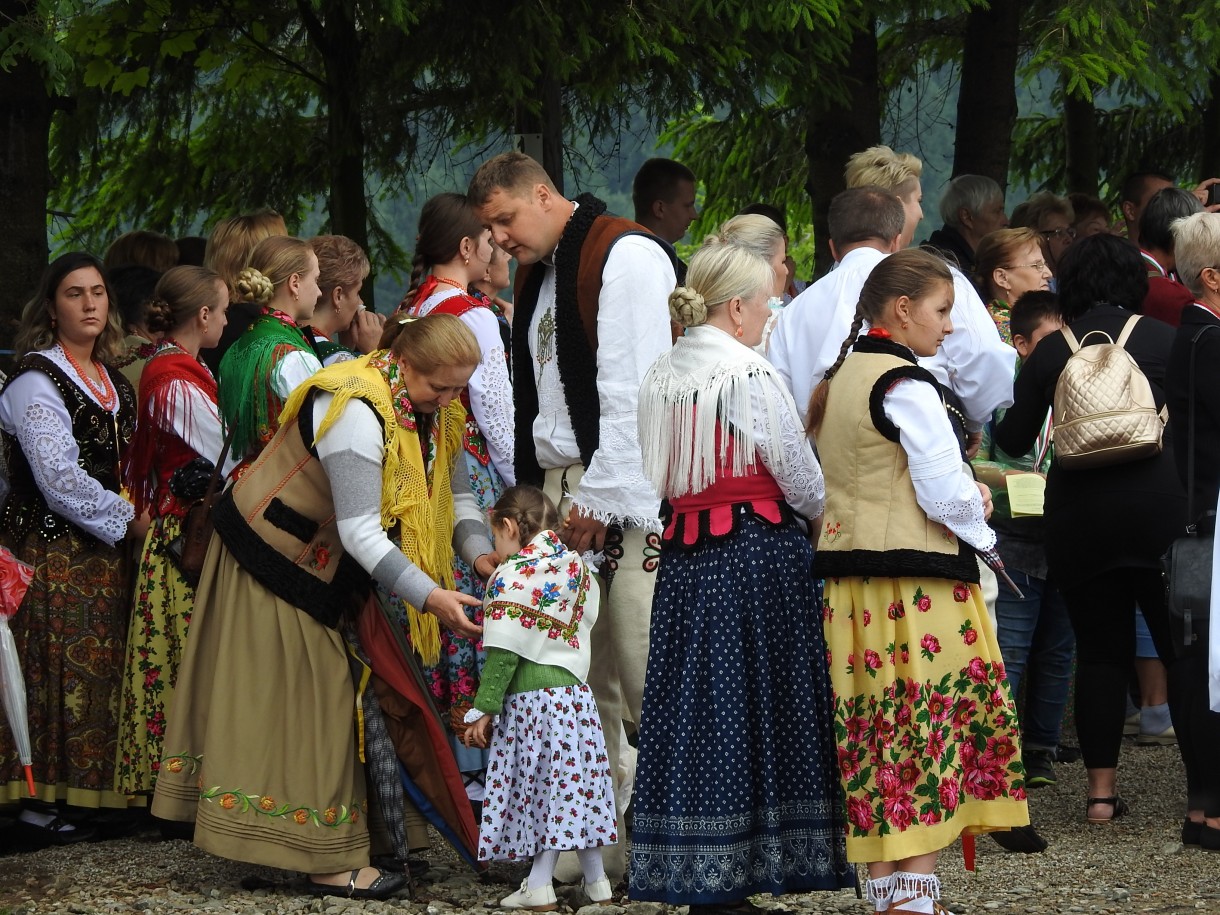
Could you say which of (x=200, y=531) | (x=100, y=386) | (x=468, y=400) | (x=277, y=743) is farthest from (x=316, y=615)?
(x=100, y=386)

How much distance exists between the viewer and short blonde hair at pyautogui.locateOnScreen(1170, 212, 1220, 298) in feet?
19.0

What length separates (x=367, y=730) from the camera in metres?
5.39

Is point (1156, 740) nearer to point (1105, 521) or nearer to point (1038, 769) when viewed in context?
point (1038, 769)

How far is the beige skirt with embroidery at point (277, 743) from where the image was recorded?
5.22 meters

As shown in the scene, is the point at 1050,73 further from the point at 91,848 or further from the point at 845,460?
the point at 91,848

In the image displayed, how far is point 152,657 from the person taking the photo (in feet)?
20.6

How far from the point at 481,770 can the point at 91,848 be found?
1.41 metres

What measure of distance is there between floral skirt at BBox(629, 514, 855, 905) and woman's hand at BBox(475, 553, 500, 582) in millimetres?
745

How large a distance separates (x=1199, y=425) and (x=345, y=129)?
205 inches

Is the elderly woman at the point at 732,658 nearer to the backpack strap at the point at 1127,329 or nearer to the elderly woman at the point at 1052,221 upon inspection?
the backpack strap at the point at 1127,329

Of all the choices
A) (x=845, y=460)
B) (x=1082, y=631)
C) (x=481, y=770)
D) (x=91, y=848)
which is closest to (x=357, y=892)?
(x=481, y=770)

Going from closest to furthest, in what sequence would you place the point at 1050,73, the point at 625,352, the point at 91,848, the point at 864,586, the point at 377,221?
the point at 864,586 < the point at 625,352 < the point at 91,848 < the point at 1050,73 < the point at 377,221

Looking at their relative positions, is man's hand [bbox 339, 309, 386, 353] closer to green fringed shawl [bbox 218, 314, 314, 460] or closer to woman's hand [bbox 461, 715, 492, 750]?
green fringed shawl [bbox 218, 314, 314, 460]

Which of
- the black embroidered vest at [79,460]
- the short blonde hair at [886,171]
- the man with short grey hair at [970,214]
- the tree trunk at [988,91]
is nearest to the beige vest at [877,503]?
the short blonde hair at [886,171]
